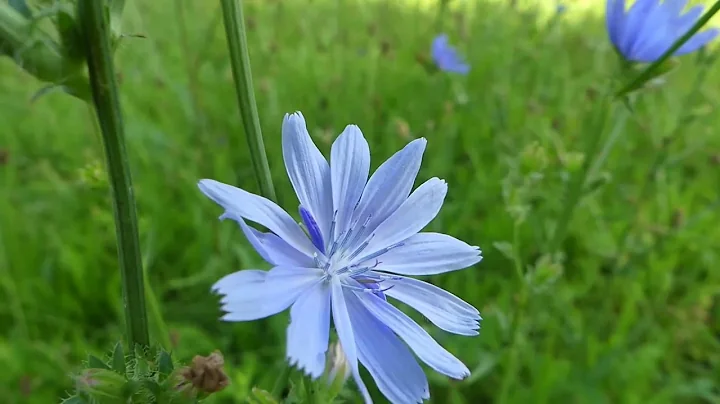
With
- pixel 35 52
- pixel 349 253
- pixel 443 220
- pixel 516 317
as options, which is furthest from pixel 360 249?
pixel 443 220

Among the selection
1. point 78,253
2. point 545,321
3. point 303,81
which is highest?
point 303,81

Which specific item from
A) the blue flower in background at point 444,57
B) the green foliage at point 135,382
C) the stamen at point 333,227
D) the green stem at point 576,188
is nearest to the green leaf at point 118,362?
the green foliage at point 135,382

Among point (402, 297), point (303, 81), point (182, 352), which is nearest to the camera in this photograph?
point (402, 297)

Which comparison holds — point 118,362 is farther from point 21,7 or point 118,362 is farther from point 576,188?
point 576,188

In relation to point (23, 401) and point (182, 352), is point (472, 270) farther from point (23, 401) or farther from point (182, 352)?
point (23, 401)

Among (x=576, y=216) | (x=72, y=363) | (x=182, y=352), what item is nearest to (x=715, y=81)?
(x=576, y=216)

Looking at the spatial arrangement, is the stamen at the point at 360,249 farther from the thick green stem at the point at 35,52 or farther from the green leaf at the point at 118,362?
the thick green stem at the point at 35,52
